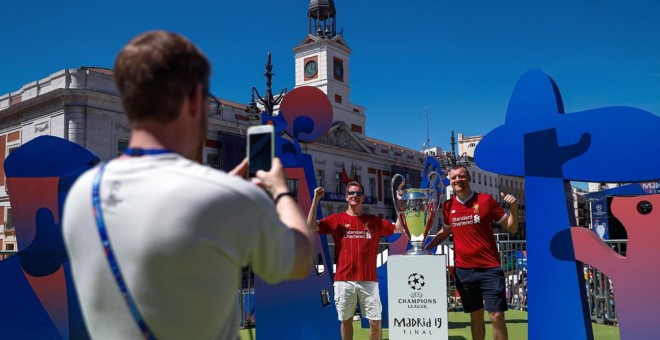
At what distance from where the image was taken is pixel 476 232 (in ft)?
16.5

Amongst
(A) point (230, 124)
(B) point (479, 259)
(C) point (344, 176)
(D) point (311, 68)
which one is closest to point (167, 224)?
(B) point (479, 259)

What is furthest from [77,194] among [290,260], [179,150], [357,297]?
[357,297]

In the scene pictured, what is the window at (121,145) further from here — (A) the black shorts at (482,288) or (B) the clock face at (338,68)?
(B) the clock face at (338,68)

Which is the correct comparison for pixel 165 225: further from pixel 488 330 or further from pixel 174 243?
pixel 488 330

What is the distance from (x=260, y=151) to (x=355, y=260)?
4.03 metres

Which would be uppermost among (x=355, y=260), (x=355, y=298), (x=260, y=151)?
(x=260, y=151)

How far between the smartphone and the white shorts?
13.3 feet

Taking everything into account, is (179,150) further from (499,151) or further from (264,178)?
(499,151)

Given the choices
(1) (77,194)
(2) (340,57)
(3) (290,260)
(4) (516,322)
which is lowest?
(4) (516,322)

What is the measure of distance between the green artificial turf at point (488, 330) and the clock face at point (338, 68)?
130 feet

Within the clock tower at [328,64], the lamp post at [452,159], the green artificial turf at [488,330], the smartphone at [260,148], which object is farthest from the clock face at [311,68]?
the smartphone at [260,148]

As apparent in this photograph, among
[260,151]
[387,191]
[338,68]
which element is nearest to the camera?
[260,151]

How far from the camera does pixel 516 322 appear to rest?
817 cm

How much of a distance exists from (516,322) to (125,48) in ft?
26.5
